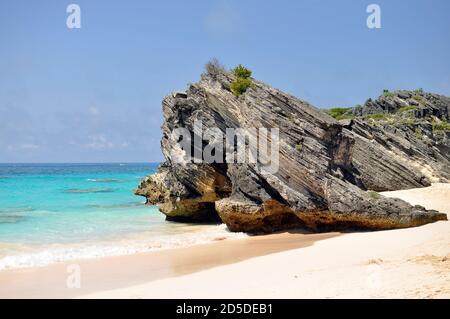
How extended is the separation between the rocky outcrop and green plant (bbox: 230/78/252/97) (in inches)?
13.5

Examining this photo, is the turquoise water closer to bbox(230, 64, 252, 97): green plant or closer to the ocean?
the ocean

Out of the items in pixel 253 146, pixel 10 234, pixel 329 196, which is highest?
pixel 253 146

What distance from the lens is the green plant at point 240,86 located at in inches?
858

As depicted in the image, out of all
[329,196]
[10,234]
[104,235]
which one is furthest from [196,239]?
[10,234]

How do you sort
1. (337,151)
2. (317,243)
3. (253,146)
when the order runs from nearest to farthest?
(317,243) → (253,146) → (337,151)

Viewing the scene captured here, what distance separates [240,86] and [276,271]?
12069 mm

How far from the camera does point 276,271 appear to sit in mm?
11906

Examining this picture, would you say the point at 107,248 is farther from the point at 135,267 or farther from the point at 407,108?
the point at 407,108

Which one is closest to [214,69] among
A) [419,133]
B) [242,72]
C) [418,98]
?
[242,72]

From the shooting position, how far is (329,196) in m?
18.3

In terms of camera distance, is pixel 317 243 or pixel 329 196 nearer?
pixel 317 243

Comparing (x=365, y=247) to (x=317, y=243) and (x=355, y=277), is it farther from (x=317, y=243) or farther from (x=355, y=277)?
(x=355, y=277)
